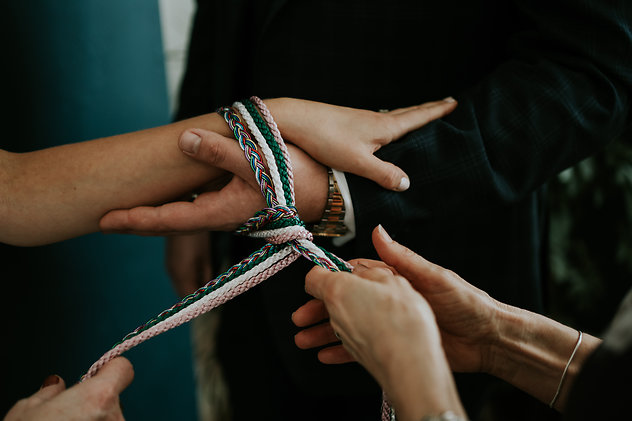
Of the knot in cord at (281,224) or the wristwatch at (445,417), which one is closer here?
A: the wristwatch at (445,417)

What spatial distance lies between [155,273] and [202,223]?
47 cm

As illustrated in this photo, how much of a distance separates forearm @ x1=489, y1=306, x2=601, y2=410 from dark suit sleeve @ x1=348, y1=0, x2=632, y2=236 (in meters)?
0.16

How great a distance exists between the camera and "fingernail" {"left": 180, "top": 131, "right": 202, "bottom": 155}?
0.49 m

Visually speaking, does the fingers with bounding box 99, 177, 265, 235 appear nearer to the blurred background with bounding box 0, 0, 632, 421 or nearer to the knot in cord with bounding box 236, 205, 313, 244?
the knot in cord with bounding box 236, 205, 313, 244

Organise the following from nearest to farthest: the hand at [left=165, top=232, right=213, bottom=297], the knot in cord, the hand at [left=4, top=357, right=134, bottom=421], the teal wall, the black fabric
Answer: the black fabric < the hand at [left=4, top=357, right=134, bottom=421] < the knot in cord < the teal wall < the hand at [left=165, top=232, right=213, bottom=297]

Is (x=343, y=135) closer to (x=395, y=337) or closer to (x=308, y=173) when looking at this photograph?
(x=308, y=173)

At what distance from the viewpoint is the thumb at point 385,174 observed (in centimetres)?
50

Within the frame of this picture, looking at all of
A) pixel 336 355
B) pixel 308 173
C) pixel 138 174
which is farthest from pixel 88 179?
pixel 336 355

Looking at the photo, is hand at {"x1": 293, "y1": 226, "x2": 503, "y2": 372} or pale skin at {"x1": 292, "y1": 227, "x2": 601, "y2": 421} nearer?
pale skin at {"x1": 292, "y1": 227, "x2": 601, "y2": 421}

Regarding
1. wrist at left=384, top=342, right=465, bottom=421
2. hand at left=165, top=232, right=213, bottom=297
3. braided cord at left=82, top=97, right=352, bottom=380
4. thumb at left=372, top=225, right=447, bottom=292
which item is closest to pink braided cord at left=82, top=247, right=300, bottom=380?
braided cord at left=82, top=97, right=352, bottom=380

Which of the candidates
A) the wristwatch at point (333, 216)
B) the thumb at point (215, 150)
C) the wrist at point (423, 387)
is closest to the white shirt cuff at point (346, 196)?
the wristwatch at point (333, 216)

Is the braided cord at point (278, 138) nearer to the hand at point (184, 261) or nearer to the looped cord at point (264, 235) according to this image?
the looped cord at point (264, 235)

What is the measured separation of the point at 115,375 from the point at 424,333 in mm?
310

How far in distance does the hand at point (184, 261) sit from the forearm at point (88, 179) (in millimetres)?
312
